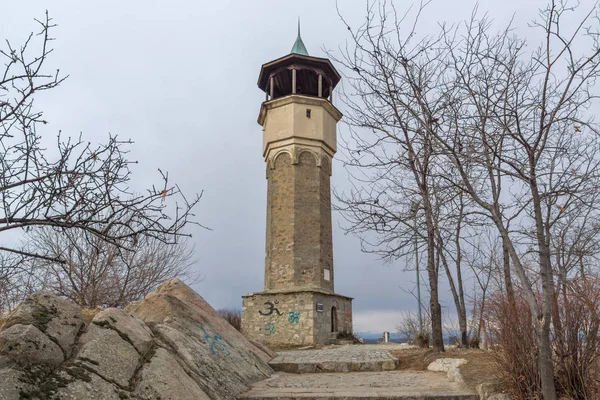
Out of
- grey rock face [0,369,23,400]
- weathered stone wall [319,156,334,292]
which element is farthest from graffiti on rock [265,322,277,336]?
grey rock face [0,369,23,400]

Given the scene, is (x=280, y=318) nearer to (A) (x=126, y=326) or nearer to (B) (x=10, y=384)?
(A) (x=126, y=326)

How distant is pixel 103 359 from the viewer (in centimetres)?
438

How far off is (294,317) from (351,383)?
37.7 ft

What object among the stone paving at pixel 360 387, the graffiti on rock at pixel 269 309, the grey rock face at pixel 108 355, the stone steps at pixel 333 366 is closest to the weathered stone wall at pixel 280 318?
the graffiti on rock at pixel 269 309

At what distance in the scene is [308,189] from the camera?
20.7m

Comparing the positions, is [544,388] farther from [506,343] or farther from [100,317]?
[100,317]

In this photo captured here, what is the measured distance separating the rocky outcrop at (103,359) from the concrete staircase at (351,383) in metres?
0.68

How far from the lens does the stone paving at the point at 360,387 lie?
18.1ft

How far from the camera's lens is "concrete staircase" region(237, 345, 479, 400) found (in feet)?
18.2

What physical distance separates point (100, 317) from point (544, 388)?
4774 mm

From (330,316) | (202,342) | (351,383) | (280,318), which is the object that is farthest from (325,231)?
(202,342)

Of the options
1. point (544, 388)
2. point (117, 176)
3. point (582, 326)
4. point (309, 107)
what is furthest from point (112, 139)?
point (309, 107)

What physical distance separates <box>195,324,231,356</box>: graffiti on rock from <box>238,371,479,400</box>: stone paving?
781 millimetres

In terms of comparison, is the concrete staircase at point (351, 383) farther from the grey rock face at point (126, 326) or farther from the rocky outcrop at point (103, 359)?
the grey rock face at point (126, 326)
